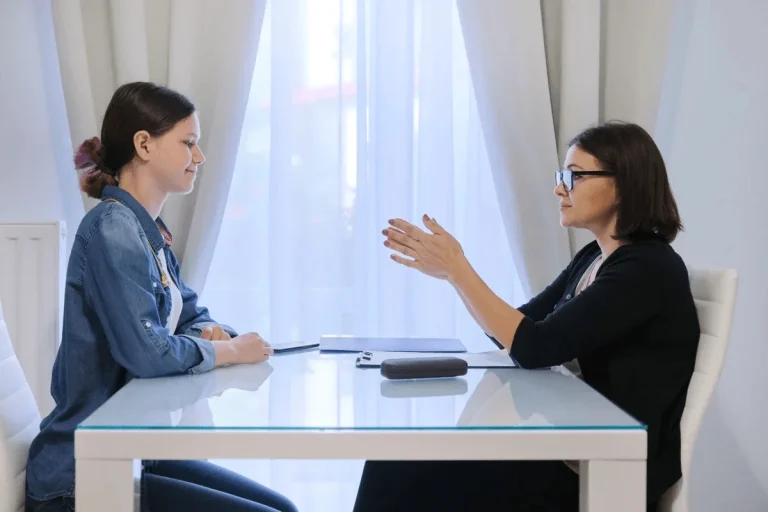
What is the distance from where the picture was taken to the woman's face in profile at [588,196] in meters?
1.63

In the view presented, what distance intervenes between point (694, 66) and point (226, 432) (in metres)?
2.06

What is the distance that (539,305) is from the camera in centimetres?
194

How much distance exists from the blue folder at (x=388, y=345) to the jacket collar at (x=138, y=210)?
0.46 metres

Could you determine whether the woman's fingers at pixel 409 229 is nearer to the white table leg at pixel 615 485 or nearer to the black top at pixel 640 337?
the black top at pixel 640 337

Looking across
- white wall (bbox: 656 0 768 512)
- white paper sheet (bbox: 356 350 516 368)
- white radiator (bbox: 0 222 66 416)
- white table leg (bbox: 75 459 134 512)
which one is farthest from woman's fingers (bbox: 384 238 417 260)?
white wall (bbox: 656 0 768 512)

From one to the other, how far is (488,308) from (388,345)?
1.26 feet

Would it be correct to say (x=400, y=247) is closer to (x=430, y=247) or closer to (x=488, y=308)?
(x=430, y=247)

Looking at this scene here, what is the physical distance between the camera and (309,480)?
2.50 meters

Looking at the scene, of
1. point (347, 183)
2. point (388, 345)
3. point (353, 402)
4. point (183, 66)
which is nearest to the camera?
point (353, 402)

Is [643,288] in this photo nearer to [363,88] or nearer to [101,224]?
[101,224]

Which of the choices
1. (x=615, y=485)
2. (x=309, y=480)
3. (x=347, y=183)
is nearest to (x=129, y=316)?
(x=615, y=485)

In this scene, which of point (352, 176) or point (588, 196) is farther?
point (352, 176)

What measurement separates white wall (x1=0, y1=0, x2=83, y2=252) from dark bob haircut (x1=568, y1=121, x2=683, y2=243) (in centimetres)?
171

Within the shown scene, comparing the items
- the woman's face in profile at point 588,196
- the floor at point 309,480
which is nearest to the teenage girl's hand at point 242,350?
the woman's face in profile at point 588,196
